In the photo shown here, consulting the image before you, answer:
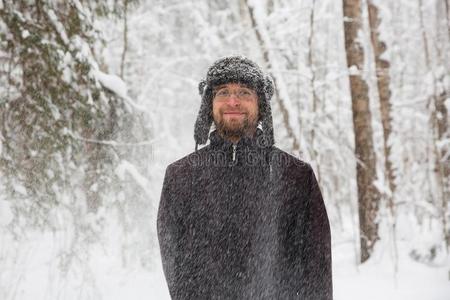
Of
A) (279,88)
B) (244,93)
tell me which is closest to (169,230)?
(244,93)

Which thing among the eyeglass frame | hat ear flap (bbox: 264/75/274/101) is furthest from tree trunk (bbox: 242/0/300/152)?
the eyeglass frame

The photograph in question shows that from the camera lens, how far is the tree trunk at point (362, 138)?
8.18 meters

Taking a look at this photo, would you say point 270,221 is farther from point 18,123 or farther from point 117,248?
point 117,248

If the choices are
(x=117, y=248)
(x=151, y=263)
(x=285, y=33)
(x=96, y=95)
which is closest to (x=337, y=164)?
(x=285, y=33)

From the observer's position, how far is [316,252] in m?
2.72

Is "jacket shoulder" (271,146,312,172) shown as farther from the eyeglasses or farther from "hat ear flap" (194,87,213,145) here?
"hat ear flap" (194,87,213,145)

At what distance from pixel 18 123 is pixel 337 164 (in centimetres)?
1398

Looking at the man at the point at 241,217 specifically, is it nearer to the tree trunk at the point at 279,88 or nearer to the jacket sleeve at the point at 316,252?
the jacket sleeve at the point at 316,252

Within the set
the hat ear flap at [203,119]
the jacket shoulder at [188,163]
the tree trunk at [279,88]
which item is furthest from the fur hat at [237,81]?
the tree trunk at [279,88]

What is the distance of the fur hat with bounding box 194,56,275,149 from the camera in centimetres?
282

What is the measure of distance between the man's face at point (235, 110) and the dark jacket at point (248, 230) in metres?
0.06

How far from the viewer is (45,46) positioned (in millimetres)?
4863

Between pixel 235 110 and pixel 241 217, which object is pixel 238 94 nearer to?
pixel 235 110

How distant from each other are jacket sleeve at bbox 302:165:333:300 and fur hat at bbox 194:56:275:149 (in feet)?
1.42
